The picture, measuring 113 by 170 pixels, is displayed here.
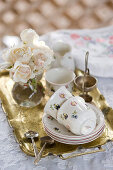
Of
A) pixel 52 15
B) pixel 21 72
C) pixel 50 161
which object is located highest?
pixel 21 72

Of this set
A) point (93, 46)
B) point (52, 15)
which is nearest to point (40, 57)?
point (93, 46)

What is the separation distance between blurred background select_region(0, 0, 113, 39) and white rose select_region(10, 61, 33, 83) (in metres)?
1.37

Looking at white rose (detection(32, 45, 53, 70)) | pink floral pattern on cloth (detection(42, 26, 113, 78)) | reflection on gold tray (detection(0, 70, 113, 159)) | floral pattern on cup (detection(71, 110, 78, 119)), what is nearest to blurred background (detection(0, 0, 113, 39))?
pink floral pattern on cloth (detection(42, 26, 113, 78))

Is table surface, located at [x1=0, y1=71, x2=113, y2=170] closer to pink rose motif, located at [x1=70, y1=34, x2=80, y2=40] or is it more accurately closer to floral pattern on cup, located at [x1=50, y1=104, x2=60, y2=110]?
floral pattern on cup, located at [x1=50, y1=104, x2=60, y2=110]

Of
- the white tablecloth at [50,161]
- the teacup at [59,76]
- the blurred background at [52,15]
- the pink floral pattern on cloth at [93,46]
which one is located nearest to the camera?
the white tablecloth at [50,161]

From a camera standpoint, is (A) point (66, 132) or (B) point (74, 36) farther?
(B) point (74, 36)

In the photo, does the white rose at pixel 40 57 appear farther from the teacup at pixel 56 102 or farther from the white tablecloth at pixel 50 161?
the white tablecloth at pixel 50 161

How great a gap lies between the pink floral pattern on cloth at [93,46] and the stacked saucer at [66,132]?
0.27 m

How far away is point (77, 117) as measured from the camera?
0.67 m

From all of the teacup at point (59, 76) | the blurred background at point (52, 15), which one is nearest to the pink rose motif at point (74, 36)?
the teacup at point (59, 76)

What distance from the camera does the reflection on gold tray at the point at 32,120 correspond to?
686mm

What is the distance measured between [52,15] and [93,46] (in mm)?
1059

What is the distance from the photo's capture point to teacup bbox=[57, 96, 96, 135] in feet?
2.18

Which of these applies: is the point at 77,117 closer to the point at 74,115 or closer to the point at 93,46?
the point at 74,115
